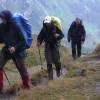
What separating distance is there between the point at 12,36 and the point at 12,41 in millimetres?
142

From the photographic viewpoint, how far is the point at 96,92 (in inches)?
485

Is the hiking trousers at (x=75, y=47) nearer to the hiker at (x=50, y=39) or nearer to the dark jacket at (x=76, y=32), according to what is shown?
the dark jacket at (x=76, y=32)

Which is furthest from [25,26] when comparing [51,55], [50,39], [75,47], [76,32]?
[75,47]

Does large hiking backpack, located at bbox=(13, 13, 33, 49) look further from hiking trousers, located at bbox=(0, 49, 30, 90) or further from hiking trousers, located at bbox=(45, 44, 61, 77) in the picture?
hiking trousers, located at bbox=(45, 44, 61, 77)

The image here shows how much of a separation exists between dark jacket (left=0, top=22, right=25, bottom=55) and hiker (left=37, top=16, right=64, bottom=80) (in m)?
2.36

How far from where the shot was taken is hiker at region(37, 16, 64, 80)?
1516cm

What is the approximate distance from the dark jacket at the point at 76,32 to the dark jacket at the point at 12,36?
9600 mm

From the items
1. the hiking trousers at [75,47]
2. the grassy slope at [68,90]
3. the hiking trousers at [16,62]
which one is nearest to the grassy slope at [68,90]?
the grassy slope at [68,90]

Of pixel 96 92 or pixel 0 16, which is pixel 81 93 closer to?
pixel 96 92

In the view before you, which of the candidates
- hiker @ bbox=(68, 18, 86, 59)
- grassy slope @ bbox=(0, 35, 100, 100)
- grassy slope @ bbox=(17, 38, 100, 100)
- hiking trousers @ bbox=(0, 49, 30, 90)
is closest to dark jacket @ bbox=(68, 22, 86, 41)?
hiker @ bbox=(68, 18, 86, 59)

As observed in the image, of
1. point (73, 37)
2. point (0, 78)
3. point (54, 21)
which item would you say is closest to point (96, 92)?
point (0, 78)

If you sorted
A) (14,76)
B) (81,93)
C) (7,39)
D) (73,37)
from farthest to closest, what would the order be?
(73,37), (14,76), (7,39), (81,93)

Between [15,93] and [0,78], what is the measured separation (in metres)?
Result: 0.59

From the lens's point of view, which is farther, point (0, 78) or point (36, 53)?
point (36, 53)
